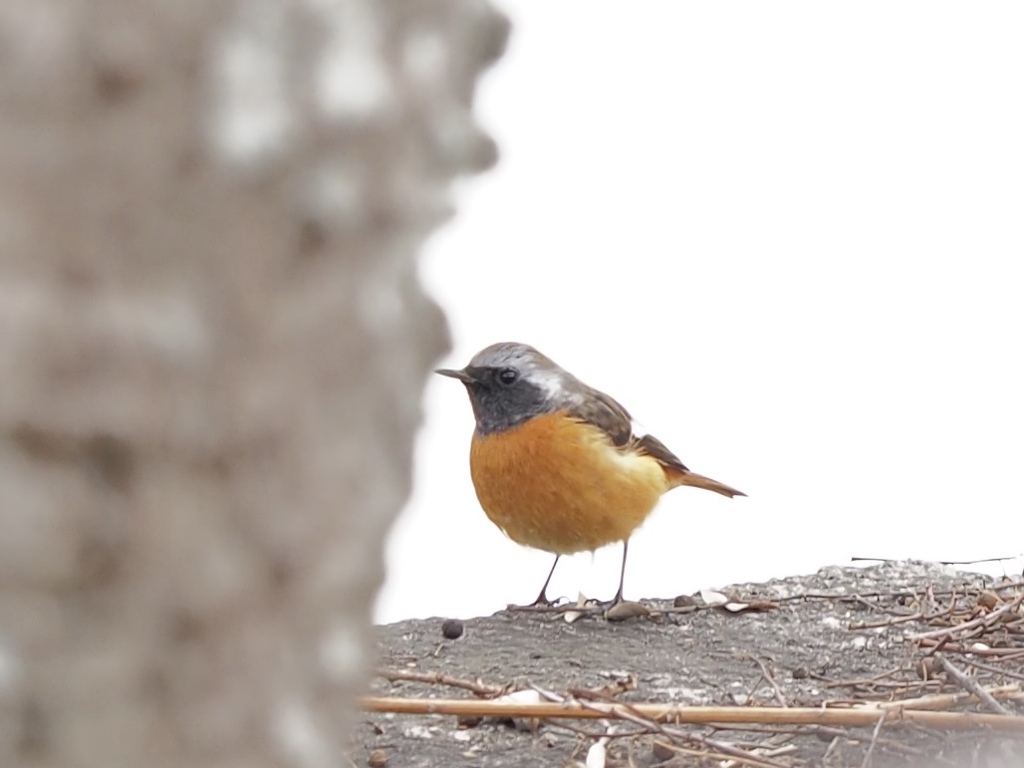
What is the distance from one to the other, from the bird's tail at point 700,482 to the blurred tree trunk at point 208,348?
4296 millimetres

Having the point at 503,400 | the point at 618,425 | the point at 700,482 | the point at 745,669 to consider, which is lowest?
the point at 745,669

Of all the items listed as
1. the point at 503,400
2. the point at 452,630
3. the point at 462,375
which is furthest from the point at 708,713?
the point at 462,375

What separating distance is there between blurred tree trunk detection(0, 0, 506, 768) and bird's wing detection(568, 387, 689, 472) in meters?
3.82

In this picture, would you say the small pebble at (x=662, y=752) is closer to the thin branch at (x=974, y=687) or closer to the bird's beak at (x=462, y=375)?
the thin branch at (x=974, y=687)

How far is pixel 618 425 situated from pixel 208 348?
4.12 meters

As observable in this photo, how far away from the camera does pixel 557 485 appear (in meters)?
4.79

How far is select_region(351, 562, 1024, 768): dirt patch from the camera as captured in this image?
285cm

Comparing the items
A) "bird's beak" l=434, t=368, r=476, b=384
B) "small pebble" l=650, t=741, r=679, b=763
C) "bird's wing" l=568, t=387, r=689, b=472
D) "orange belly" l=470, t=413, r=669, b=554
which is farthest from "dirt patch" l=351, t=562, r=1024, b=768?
"bird's beak" l=434, t=368, r=476, b=384

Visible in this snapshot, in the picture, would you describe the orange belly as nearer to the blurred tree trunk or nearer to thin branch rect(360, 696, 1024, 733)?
thin branch rect(360, 696, 1024, 733)

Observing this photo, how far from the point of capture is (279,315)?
109cm

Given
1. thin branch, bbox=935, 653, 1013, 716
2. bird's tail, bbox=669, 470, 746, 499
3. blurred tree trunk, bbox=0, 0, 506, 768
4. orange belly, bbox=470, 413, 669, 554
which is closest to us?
blurred tree trunk, bbox=0, 0, 506, 768

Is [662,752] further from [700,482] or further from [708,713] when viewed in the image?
[700,482]

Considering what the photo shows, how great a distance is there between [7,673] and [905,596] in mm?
3741

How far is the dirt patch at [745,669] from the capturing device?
2854mm
